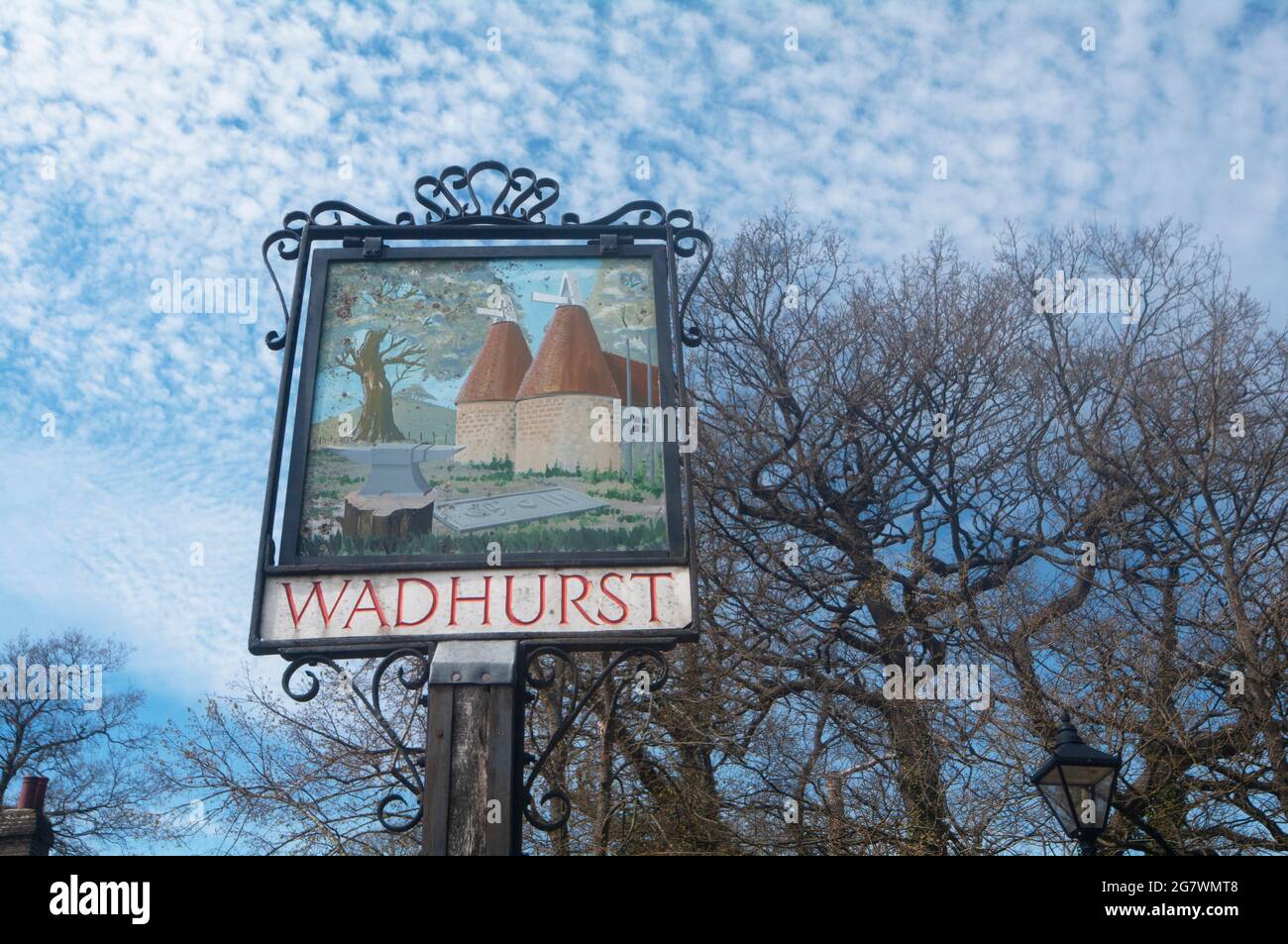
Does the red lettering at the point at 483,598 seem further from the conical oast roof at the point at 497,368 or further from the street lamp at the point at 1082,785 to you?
the street lamp at the point at 1082,785

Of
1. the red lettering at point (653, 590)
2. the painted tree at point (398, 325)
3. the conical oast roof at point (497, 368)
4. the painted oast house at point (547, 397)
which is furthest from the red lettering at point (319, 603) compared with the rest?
the red lettering at point (653, 590)

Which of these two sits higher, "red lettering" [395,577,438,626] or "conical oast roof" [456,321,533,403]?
"conical oast roof" [456,321,533,403]

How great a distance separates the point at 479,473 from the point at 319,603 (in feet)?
3.97

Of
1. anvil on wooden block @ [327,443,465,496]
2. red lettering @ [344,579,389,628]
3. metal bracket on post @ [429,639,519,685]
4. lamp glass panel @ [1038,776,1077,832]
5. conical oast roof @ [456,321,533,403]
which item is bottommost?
lamp glass panel @ [1038,776,1077,832]

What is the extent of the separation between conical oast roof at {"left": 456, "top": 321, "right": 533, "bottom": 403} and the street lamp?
15.4 feet

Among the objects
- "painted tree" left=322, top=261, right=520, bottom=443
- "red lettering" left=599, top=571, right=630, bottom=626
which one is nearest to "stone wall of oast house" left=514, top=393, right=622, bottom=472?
"painted tree" left=322, top=261, right=520, bottom=443

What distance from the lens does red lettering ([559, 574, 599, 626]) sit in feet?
22.2

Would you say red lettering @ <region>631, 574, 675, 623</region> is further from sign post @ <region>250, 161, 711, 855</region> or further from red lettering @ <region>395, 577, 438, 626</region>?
red lettering @ <region>395, 577, 438, 626</region>

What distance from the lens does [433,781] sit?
632 centimetres

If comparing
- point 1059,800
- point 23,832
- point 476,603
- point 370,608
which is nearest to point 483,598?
point 476,603

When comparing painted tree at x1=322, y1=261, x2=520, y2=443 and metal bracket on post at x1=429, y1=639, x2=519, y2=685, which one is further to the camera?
painted tree at x1=322, y1=261, x2=520, y2=443

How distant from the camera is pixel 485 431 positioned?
7.52m
